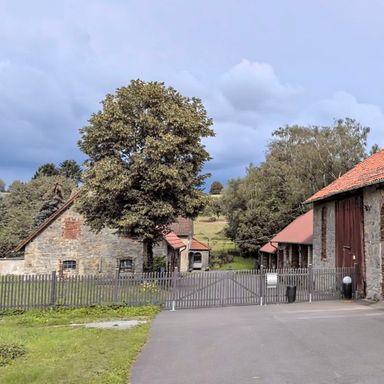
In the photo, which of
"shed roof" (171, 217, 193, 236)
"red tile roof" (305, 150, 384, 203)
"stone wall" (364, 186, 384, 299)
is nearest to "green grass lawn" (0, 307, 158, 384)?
"stone wall" (364, 186, 384, 299)

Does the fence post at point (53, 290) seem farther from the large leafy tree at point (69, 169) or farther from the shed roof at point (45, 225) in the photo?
the large leafy tree at point (69, 169)

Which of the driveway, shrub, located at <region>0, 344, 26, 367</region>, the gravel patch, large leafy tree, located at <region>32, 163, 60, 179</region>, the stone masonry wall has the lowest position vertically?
the gravel patch

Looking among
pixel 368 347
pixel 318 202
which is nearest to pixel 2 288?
pixel 368 347

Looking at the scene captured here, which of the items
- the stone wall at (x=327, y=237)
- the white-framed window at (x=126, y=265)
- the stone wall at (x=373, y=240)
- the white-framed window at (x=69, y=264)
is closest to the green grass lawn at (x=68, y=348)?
the stone wall at (x=373, y=240)

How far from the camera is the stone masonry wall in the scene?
3167 centimetres

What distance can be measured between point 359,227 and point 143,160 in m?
11.1

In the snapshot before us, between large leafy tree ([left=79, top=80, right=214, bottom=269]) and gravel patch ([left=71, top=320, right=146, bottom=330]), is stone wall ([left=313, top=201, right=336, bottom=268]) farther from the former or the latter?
gravel patch ([left=71, top=320, right=146, bottom=330])

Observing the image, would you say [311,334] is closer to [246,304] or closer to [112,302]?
[246,304]

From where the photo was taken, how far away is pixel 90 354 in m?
9.55

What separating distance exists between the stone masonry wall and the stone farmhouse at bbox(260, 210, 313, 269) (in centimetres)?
1175

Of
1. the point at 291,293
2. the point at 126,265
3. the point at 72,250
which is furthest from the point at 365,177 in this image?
the point at 72,250

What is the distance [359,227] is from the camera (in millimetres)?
19406

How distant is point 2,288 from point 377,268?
14.8 metres

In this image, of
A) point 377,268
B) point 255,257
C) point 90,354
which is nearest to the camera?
point 90,354
